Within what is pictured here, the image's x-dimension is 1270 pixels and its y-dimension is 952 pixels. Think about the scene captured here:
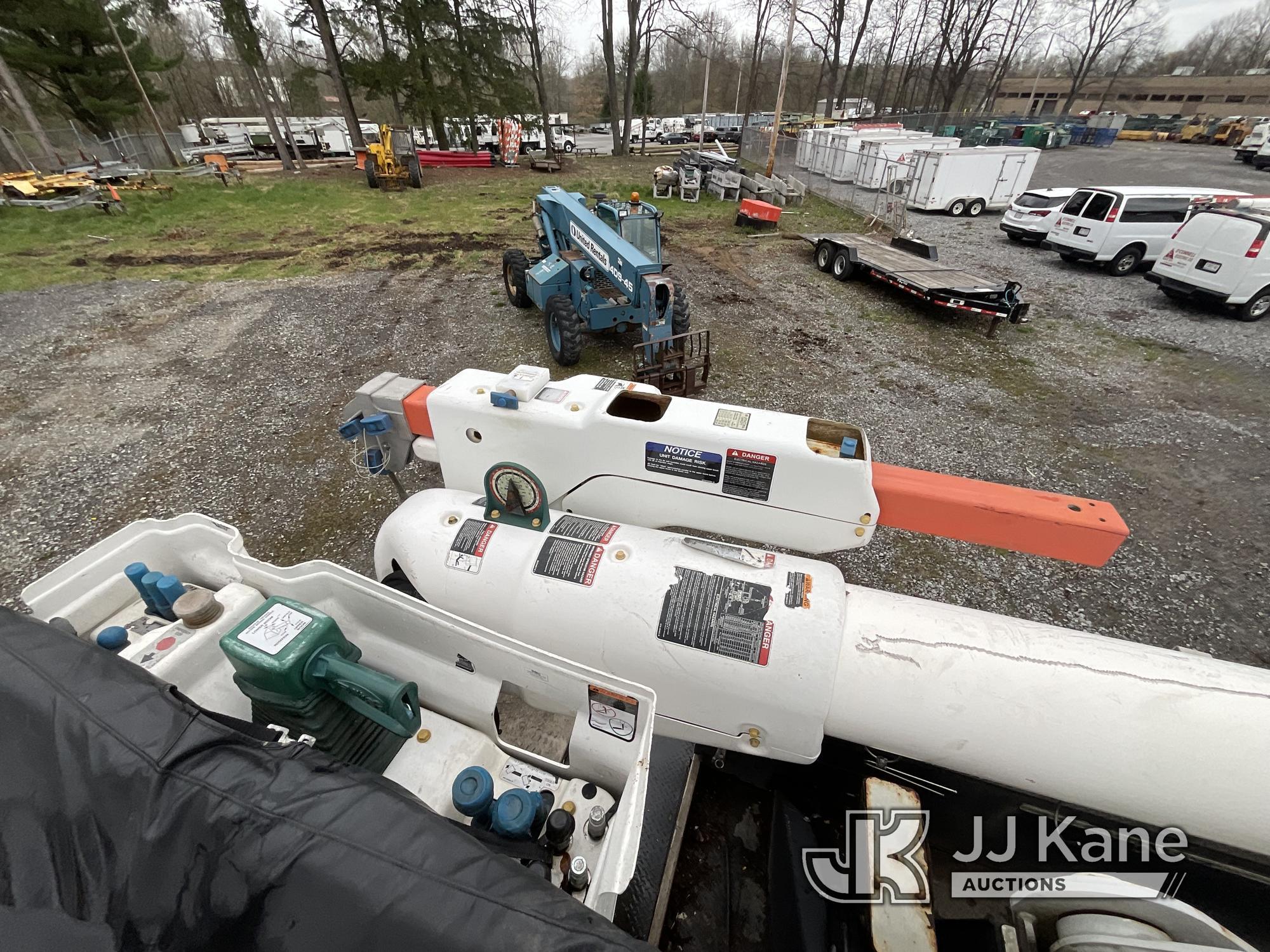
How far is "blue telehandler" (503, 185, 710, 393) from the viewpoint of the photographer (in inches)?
263

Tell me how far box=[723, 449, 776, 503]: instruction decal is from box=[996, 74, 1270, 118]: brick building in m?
71.1

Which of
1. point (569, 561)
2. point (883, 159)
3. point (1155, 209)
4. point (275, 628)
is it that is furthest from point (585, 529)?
point (883, 159)

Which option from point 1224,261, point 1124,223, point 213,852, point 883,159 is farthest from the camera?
point 883,159

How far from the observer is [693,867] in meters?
2.41

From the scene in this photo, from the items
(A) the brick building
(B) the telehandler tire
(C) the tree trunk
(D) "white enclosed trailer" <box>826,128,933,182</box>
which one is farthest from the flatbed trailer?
(A) the brick building

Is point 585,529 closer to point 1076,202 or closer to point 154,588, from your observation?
point 154,588

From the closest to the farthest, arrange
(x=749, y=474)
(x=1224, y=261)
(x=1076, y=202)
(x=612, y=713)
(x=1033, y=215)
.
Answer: (x=612, y=713) → (x=749, y=474) → (x=1224, y=261) → (x=1076, y=202) → (x=1033, y=215)

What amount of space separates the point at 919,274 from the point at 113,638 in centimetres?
1109

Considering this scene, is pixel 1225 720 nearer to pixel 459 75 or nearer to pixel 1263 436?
pixel 1263 436

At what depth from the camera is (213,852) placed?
3.72ft

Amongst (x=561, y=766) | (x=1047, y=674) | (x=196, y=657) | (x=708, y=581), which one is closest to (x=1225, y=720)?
(x=1047, y=674)

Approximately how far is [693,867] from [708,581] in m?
1.37

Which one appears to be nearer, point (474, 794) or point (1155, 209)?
point (474, 794)

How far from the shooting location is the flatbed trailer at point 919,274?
27.9 ft
